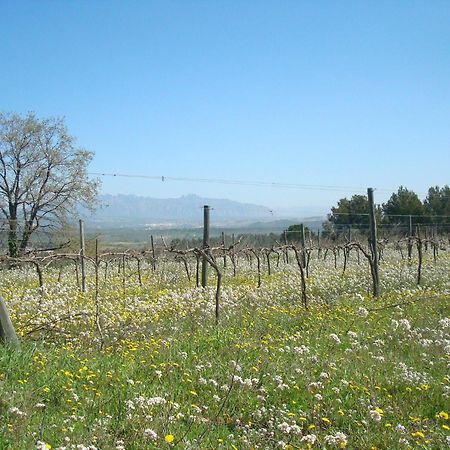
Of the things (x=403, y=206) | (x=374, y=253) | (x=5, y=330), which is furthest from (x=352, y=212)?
(x=5, y=330)

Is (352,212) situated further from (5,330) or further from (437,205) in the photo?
(5,330)

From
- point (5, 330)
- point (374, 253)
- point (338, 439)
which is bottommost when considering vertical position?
point (338, 439)

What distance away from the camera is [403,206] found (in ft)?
173

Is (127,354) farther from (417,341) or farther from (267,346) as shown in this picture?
(417,341)

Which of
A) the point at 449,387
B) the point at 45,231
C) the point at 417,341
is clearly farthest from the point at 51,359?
the point at 45,231

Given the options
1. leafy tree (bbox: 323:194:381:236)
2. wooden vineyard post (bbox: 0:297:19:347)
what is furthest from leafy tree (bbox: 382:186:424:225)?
wooden vineyard post (bbox: 0:297:19:347)

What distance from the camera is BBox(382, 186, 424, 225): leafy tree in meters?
52.0

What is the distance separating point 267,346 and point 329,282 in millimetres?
9971

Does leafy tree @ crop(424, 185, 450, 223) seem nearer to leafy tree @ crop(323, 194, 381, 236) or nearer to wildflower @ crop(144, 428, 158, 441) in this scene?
leafy tree @ crop(323, 194, 381, 236)

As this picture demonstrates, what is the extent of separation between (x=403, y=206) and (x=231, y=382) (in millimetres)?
49685

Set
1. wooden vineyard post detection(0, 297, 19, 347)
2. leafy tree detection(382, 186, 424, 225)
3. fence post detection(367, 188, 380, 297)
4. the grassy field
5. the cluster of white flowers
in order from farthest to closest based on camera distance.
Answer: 1. leafy tree detection(382, 186, 424, 225)
2. fence post detection(367, 188, 380, 297)
3. wooden vineyard post detection(0, 297, 19, 347)
4. the grassy field
5. the cluster of white flowers

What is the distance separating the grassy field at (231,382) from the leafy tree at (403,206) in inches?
1640

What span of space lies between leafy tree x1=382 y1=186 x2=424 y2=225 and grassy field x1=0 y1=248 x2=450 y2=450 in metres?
41.7

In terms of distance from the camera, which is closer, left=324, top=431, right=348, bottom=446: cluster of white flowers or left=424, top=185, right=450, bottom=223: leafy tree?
left=324, top=431, right=348, bottom=446: cluster of white flowers
